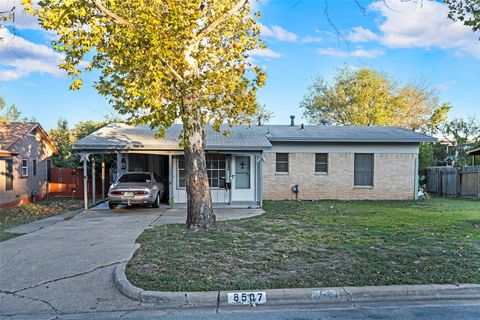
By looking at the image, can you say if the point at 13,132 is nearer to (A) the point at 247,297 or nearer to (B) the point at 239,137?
(B) the point at 239,137

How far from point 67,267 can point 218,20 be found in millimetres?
6352

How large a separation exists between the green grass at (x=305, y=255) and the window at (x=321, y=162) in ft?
28.3

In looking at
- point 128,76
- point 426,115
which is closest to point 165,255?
point 128,76

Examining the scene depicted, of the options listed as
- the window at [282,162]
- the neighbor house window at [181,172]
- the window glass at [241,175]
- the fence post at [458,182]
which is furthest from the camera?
the fence post at [458,182]

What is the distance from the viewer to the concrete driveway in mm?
5258

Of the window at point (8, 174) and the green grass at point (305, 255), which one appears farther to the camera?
the window at point (8, 174)

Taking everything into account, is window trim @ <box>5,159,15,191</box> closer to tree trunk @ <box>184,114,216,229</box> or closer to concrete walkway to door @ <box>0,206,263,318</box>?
concrete walkway to door @ <box>0,206,263,318</box>

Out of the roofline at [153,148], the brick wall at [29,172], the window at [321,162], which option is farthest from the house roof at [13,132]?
the window at [321,162]

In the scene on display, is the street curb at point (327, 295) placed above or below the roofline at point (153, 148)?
below

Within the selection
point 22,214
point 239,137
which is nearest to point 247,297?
point 239,137

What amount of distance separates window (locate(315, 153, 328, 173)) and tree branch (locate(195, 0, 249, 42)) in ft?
38.2

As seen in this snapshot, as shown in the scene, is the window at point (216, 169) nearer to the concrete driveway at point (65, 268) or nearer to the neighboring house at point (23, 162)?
the concrete driveway at point (65, 268)

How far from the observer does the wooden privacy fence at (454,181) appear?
21125 millimetres

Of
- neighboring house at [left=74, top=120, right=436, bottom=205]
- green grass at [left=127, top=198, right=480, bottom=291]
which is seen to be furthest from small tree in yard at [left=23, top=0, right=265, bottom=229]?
neighboring house at [left=74, top=120, right=436, bottom=205]
